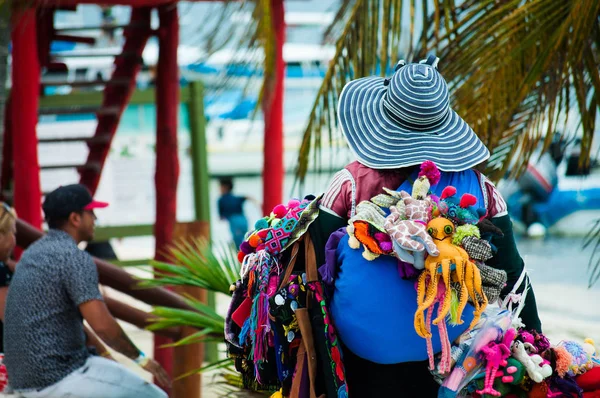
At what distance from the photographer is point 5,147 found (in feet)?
26.0

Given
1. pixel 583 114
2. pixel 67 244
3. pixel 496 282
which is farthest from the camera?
pixel 583 114

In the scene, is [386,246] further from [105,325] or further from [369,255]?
[105,325]

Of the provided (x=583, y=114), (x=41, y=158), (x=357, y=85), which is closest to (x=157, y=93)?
(x=41, y=158)

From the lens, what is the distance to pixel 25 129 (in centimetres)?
634

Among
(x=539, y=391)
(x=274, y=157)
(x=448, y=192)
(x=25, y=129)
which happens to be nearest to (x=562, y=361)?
(x=539, y=391)

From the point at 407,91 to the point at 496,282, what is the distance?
0.58m

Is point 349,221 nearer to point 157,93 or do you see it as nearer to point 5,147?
point 157,93

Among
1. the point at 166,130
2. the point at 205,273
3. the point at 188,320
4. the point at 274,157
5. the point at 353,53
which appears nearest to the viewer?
the point at 188,320

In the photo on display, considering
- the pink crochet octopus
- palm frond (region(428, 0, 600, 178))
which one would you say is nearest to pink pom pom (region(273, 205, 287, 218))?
the pink crochet octopus

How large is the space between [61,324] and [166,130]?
3.49m

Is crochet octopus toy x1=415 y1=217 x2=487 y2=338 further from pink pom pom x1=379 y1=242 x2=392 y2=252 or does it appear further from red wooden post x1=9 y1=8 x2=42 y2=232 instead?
red wooden post x1=9 y1=8 x2=42 y2=232

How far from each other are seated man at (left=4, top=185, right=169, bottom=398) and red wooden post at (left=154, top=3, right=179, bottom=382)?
3152 millimetres

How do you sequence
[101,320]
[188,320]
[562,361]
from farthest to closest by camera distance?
[188,320] < [101,320] < [562,361]

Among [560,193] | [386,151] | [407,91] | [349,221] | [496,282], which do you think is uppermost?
[407,91]
